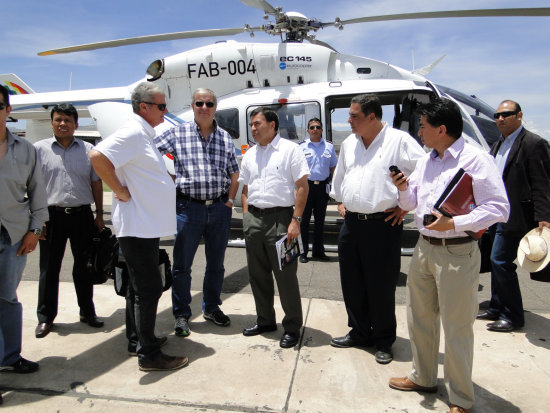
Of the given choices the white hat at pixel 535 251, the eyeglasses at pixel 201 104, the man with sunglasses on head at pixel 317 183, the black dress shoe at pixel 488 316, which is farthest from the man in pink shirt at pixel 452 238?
the man with sunglasses on head at pixel 317 183

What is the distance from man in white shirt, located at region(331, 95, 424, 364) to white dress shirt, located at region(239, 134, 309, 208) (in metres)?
0.41

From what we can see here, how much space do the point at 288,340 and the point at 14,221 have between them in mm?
2242

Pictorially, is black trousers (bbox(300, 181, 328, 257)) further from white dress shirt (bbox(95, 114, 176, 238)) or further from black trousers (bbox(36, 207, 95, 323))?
white dress shirt (bbox(95, 114, 176, 238))

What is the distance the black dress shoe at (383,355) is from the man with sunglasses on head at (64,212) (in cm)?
252

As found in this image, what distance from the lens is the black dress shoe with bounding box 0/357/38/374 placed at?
9.36 feet

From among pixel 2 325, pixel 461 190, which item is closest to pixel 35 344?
pixel 2 325

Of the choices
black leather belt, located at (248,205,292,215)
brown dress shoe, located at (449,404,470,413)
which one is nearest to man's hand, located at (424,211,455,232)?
brown dress shoe, located at (449,404,470,413)

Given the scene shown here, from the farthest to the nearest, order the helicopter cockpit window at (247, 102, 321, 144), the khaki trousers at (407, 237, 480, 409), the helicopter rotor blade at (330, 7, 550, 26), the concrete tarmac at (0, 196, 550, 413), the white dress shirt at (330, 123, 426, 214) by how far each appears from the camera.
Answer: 1. the helicopter cockpit window at (247, 102, 321, 144)
2. the helicopter rotor blade at (330, 7, 550, 26)
3. the white dress shirt at (330, 123, 426, 214)
4. the concrete tarmac at (0, 196, 550, 413)
5. the khaki trousers at (407, 237, 480, 409)

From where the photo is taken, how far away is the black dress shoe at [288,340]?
3.28m

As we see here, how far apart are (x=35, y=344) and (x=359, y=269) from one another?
2795 millimetres

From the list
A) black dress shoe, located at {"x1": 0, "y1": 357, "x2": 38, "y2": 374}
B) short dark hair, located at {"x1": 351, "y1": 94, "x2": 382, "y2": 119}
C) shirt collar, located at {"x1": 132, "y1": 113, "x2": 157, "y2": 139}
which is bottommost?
black dress shoe, located at {"x1": 0, "y1": 357, "x2": 38, "y2": 374}

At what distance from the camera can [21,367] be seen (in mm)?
2871

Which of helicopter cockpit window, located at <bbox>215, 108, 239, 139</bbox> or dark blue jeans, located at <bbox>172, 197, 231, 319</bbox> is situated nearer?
dark blue jeans, located at <bbox>172, 197, 231, 319</bbox>

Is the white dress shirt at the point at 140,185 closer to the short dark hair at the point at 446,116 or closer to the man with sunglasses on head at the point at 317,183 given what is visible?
the short dark hair at the point at 446,116
